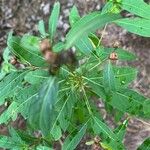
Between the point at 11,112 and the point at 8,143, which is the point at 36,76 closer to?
the point at 11,112

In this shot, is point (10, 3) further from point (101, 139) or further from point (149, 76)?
point (101, 139)

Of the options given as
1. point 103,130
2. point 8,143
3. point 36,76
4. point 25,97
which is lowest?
point 103,130

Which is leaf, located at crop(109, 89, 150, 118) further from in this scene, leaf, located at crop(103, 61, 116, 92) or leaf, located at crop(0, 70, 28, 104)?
leaf, located at crop(0, 70, 28, 104)

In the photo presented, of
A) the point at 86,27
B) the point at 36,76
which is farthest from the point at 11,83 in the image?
the point at 86,27

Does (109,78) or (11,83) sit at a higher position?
(11,83)

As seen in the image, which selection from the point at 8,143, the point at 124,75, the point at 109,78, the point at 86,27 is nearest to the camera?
the point at 86,27

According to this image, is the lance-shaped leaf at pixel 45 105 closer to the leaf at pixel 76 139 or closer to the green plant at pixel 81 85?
the green plant at pixel 81 85
